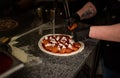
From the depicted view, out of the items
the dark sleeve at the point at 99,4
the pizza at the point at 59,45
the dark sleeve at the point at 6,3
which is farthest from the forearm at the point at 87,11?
the dark sleeve at the point at 6,3

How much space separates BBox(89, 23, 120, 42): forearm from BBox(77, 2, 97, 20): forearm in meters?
0.45

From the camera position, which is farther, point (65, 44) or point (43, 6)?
point (43, 6)

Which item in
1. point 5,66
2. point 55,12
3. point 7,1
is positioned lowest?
point 5,66

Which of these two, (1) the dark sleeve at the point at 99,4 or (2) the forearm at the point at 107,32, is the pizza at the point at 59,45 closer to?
(2) the forearm at the point at 107,32

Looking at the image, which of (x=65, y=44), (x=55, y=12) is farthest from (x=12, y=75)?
(x=55, y=12)

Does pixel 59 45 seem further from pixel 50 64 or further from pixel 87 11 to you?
pixel 87 11

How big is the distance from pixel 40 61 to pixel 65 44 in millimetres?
259

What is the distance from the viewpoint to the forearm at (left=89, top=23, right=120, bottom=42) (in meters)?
1.16

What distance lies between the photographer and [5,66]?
896mm

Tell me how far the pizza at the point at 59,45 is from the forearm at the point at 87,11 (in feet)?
1.17

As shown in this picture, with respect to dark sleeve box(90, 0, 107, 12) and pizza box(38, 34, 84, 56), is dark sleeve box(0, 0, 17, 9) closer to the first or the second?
pizza box(38, 34, 84, 56)

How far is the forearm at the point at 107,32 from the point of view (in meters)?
1.16

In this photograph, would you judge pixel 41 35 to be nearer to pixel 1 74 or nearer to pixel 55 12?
pixel 55 12

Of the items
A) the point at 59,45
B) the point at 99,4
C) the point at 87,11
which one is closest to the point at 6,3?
the point at 59,45
